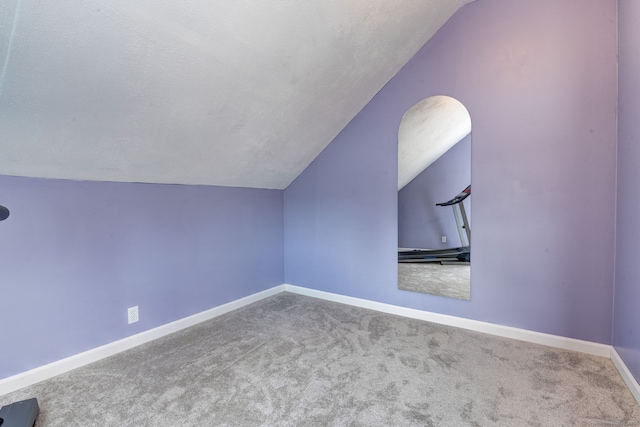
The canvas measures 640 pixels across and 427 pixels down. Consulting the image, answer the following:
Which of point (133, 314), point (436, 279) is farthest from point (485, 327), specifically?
point (133, 314)

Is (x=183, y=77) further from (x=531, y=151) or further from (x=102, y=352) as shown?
(x=531, y=151)

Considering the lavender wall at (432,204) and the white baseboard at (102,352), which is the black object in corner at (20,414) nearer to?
the white baseboard at (102,352)

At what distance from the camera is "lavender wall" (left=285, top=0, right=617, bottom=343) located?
2033mm

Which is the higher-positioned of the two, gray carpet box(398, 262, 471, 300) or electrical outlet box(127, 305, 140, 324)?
gray carpet box(398, 262, 471, 300)

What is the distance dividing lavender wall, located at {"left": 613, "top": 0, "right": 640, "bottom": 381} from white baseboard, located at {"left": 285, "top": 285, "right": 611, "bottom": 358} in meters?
0.15

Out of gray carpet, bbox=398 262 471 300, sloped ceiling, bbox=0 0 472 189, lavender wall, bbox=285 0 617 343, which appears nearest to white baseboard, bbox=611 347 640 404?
lavender wall, bbox=285 0 617 343

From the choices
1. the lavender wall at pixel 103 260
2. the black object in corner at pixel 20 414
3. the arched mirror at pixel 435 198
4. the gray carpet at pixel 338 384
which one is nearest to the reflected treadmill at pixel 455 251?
the arched mirror at pixel 435 198

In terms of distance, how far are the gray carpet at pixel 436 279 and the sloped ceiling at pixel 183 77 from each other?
1610 millimetres

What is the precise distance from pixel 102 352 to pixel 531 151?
332 cm

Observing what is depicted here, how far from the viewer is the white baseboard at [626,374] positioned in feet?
5.23

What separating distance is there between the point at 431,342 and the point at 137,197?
7.98 feet

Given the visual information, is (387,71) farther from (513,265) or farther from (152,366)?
(152,366)

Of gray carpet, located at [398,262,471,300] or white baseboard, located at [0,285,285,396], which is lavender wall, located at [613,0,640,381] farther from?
white baseboard, located at [0,285,285,396]

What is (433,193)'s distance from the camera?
278 centimetres
